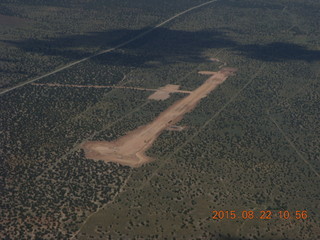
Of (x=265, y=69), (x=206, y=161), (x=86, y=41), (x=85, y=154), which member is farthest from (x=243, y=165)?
(x=86, y=41)

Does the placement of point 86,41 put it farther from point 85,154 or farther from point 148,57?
point 85,154

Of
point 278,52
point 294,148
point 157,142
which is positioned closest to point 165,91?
point 157,142

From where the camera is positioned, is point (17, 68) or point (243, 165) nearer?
point (243, 165)

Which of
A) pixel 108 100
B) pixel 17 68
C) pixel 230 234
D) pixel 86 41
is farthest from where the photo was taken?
pixel 86 41

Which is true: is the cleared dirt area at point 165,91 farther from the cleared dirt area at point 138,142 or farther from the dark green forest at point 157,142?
the cleared dirt area at point 138,142

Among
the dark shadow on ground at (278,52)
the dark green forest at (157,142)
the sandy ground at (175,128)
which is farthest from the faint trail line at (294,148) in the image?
the dark shadow on ground at (278,52)

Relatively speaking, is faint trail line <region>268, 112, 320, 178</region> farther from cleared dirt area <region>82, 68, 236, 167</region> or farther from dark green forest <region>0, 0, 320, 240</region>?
cleared dirt area <region>82, 68, 236, 167</region>

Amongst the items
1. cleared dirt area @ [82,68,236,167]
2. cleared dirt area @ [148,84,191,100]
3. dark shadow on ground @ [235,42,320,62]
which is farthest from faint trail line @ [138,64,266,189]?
dark shadow on ground @ [235,42,320,62]

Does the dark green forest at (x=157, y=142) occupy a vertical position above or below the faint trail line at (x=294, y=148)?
above
